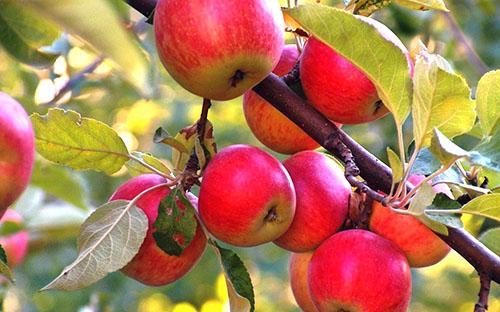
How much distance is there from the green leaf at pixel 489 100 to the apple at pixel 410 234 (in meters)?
0.13

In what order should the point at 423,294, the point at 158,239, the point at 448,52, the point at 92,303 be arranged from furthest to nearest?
the point at 423,294 < the point at 448,52 < the point at 92,303 < the point at 158,239

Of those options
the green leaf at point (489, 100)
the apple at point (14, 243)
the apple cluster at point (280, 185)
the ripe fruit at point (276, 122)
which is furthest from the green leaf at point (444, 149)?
the apple at point (14, 243)

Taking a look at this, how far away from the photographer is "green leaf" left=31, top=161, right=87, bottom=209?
72.7 inches

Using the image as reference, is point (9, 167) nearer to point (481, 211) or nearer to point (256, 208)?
point (256, 208)

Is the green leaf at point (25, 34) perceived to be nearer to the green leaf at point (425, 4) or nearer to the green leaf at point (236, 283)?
the green leaf at point (236, 283)

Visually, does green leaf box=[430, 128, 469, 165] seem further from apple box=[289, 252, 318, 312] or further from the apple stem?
apple box=[289, 252, 318, 312]

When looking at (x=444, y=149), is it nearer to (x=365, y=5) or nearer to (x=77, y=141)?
(x=365, y=5)

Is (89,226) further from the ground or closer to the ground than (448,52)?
further from the ground

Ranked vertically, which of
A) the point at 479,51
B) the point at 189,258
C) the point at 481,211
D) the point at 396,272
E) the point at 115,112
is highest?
the point at 481,211

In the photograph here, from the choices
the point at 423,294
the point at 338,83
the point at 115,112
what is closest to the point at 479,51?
the point at 423,294

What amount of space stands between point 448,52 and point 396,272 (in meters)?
2.32

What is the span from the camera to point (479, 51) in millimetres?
3479

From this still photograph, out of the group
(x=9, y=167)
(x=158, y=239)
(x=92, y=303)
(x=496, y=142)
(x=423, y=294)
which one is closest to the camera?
(x=9, y=167)

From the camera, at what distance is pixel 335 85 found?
1205mm
